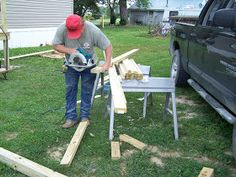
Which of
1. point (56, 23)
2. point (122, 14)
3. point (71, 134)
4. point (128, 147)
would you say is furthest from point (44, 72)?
point (122, 14)

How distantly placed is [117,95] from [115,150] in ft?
2.43

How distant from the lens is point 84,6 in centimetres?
3581

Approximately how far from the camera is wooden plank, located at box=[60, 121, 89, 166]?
4.04 meters

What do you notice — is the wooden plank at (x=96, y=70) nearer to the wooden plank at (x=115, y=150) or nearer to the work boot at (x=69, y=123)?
the work boot at (x=69, y=123)

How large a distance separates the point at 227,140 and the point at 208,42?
131cm

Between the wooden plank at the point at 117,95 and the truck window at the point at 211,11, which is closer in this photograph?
the wooden plank at the point at 117,95

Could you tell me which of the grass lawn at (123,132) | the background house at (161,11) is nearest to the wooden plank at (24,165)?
the grass lawn at (123,132)

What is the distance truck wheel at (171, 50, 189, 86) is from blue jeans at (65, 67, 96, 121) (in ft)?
8.66

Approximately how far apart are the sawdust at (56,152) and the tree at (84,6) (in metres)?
30.6

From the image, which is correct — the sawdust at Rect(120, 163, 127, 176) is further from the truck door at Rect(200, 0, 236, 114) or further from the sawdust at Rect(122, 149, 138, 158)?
the truck door at Rect(200, 0, 236, 114)

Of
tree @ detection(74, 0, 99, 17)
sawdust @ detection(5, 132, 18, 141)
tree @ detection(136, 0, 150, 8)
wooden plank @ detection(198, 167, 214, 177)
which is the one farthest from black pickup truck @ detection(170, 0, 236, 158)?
tree @ detection(136, 0, 150, 8)

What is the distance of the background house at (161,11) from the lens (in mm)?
34656

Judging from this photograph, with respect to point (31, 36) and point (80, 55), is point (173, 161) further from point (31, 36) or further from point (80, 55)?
point (31, 36)

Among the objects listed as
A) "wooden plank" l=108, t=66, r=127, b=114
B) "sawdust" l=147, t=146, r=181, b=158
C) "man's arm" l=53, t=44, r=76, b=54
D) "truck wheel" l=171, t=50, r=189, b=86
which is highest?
"man's arm" l=53, t=44, r=76, b=54
